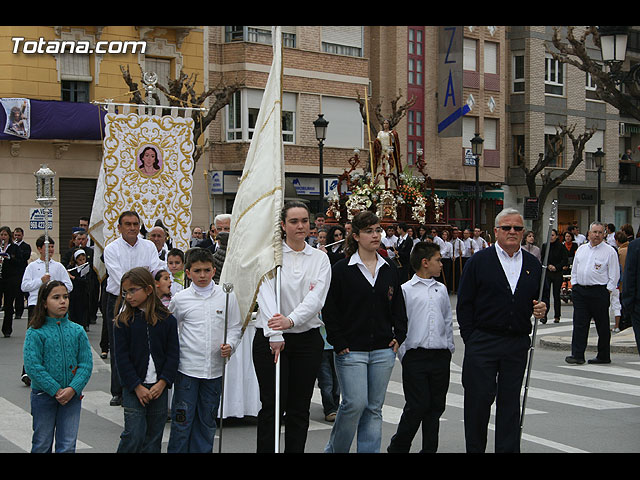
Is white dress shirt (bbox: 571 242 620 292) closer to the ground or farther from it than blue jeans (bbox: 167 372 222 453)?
farther from it

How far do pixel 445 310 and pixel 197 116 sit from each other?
20648mm

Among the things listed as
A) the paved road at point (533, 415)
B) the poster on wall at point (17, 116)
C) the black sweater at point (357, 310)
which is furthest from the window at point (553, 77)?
the black sweater at point (357, 310)

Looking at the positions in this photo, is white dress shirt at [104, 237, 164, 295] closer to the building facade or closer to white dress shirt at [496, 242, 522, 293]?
white dress shirt at [496, 242, 522, 293]

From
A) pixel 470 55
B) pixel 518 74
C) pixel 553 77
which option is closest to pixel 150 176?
pixel 470 55

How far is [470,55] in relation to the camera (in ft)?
136

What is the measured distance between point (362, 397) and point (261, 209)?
150cm

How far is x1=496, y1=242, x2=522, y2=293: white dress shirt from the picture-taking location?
21.5ft

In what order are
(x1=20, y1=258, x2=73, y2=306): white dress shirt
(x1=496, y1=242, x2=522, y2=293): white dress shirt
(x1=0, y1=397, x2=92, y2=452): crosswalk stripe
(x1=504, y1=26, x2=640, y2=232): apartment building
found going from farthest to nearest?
(x1=504, y1=26, x2=640, y2=232): apartment building < (x1=20, y1=258, x2=73, y2=306): white dress shirt < (x1=0, y1=397, x2=92, y2=452): crosswalk stripe < (x1=496, y1=242, x2=522, y2=293): white dress shirt

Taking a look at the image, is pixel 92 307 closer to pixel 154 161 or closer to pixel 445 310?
pixel 154 161

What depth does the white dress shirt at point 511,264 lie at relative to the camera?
21.5ft

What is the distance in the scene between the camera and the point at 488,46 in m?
41.9

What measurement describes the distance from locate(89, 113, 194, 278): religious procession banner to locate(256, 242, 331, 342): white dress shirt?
17.5 ft

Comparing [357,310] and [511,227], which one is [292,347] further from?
[511,227]

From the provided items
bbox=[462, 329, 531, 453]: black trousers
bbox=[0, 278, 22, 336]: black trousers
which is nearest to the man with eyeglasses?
bbox=[462, 329, 531, 453]: black trousers
